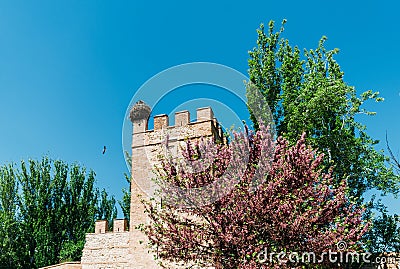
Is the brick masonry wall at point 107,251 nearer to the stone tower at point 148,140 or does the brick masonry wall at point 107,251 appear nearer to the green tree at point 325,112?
the stone tower at point 148,140

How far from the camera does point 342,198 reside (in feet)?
27.9

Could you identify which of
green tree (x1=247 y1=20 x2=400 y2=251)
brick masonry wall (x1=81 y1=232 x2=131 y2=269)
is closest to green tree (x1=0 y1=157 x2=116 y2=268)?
brick masonry wall (x1=81 y1=232 x2=131 y2=269)

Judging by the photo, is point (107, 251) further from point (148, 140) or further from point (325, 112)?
point (325, 112)

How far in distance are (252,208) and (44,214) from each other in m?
15.0

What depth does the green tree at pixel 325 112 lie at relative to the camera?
1338cm

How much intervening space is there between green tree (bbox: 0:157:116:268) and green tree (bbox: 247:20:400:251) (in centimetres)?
1138

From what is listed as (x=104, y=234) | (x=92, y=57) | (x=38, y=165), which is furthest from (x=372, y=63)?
(x=38, y=165)

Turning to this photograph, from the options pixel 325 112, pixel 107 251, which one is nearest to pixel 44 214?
pixel 107 251

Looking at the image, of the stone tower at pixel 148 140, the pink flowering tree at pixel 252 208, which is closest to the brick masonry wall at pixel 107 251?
the stone tower at pixel 148 140

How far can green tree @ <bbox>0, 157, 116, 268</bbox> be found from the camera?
18.8 meters

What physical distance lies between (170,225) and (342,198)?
12.4ft

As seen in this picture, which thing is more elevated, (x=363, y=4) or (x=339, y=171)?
(x=363, y=4)

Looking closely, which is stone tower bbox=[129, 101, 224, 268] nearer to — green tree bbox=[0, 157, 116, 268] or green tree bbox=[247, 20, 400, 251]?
green tree bbox=[247, 20, 400, 251]

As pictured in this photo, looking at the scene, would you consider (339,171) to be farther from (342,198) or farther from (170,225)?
(170,225)
